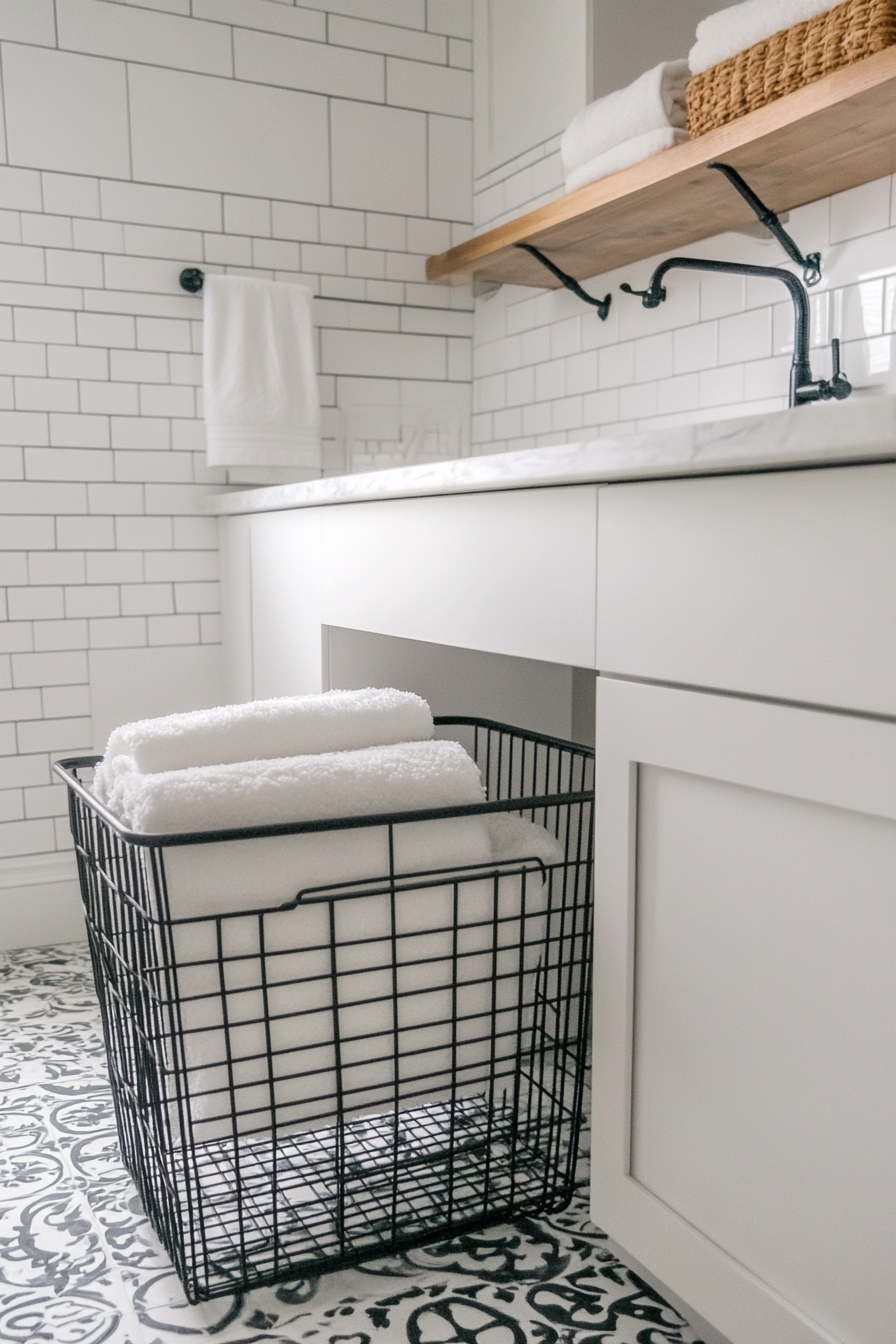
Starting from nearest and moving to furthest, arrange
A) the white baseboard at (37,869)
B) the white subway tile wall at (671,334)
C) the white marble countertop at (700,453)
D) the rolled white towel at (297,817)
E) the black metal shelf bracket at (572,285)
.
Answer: the white marble countertop at (700,453), the rolled white towel at (297,817), the white subway tile wall at (671,334), the black metal shelf bracket at (572,285), the white baseboard at (37,869)

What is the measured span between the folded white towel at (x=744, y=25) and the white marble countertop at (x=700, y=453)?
0.77 meters

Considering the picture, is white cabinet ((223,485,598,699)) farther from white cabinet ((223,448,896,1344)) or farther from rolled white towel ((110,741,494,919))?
rolled white towel ((110,741,494,919))

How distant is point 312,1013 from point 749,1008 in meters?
0.41

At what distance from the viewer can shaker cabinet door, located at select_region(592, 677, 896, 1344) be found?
756mm

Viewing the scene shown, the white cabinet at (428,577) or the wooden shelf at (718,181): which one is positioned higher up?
the wooden shelf at (718,181)

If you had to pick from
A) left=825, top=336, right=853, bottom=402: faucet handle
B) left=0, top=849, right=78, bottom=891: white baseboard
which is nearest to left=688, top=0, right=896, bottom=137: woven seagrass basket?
left=825, top=336, right=853, bottom=402: faucet handle

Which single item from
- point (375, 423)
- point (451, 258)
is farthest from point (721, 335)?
point (375, 423)

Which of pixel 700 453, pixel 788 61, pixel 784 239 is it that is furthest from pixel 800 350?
pixel 700 453

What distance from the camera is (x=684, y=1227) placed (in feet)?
3.04

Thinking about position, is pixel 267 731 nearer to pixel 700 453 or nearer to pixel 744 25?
pixel 700 453

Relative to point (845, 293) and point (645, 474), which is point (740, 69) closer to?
point (845, 293)

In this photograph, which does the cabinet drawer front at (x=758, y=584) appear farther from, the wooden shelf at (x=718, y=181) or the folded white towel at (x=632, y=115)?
the folded white towel at (x=632, y=115)

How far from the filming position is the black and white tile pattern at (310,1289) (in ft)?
3.28

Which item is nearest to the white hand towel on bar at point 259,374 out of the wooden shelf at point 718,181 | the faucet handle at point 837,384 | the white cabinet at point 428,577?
the white cabinet at point 428,577
